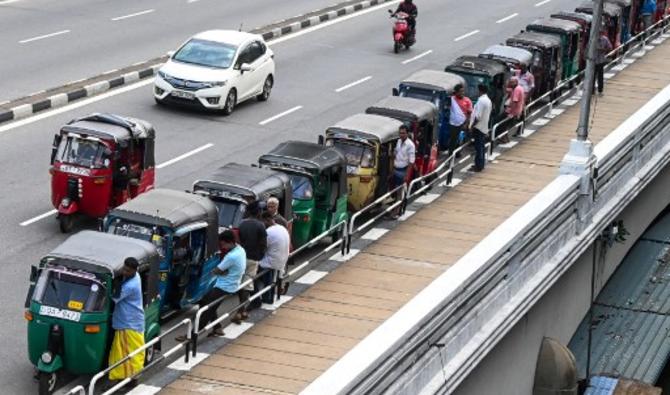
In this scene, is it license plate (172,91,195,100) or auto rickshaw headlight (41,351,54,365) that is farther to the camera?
license plate (172,91,195,100)

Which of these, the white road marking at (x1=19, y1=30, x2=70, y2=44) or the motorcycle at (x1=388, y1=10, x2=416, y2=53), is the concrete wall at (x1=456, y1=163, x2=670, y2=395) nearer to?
the motorcycle at (x1=388, y1=10, x2=416, y2=53)

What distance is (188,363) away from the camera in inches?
699

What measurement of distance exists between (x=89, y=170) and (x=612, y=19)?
70.4ft

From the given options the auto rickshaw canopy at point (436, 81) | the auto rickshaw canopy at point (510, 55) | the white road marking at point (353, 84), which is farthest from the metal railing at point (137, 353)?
the white road marking at point (353, 84)

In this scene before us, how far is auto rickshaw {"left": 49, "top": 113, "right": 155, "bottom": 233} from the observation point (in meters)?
23.7

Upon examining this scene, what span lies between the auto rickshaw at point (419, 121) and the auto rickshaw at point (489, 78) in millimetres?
3846

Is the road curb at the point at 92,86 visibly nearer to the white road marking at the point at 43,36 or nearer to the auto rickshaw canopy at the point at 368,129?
the white road marking at the point at 43,36

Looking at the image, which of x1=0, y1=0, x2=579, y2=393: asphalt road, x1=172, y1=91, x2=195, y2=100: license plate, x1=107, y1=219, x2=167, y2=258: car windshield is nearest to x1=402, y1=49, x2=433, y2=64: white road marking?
x1=0, y1=0, x2=579, y2=393: asphalt road

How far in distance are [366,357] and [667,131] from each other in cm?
1469

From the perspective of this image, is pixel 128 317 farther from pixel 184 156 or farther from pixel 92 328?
pixel 184 156

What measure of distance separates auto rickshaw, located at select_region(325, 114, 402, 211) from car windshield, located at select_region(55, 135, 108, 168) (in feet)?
12.1

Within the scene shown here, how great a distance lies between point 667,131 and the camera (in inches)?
1142

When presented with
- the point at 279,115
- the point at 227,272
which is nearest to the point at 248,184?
the point at 227,272

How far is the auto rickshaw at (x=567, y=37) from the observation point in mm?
37625
